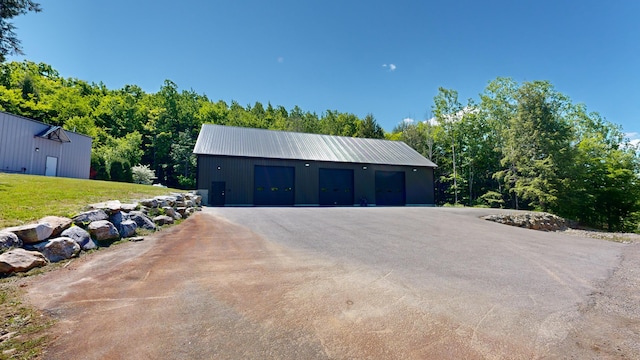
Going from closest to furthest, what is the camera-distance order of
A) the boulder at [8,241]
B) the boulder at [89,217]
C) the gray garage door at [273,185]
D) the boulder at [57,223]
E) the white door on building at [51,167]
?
1. the boulder at [8,241]
2. the boulder at [57,223]
3. the boulder at [89,217]
4. the white door on building at [51,167]
5. the gray garage door at [273,185]

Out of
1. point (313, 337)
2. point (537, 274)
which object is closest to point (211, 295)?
point (313, 337)

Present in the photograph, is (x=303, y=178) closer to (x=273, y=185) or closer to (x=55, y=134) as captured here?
(x=273, y=185)

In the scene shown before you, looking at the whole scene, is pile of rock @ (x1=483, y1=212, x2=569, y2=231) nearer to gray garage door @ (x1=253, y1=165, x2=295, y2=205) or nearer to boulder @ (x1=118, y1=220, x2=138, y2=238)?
gray garage door @ (x1=253, y1=165, x2=295, y2=205)

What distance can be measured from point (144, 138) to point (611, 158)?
46417 millimetres

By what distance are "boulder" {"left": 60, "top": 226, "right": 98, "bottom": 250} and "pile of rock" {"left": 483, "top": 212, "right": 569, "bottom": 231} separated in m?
13.2

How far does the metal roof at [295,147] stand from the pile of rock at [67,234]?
39.8ft

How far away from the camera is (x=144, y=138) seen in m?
34.8

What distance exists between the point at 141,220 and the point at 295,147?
15.6m

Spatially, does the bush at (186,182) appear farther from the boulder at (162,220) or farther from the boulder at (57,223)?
the boulder at (57,223)

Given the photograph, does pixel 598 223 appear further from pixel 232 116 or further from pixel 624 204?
pixel 232 116

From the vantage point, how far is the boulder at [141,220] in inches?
234

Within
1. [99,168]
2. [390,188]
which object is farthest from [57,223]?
[99,168]

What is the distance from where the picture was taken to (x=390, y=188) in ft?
72.3

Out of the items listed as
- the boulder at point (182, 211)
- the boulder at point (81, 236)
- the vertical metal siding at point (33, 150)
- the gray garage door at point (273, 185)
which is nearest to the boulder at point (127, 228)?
the boulder at point (81, 236)
